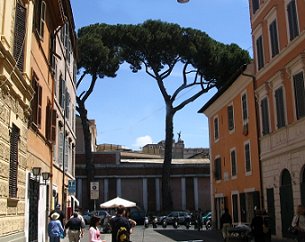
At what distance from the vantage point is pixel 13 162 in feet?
35.5

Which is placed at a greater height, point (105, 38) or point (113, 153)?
point (105, 38)

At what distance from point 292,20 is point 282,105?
3.43 m

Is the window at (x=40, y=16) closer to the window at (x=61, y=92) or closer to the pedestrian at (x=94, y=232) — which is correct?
the pedestrian at (x=94, y=232)

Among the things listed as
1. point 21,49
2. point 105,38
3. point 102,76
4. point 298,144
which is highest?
point 105,38

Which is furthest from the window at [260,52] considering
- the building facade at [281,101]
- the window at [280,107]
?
the window at [280,107]

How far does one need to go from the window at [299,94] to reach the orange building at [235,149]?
5.51 metres

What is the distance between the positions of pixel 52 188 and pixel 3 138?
11.6 metres

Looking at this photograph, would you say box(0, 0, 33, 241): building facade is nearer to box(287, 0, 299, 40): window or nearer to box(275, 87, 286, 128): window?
box(287, 0, 299, 40): window

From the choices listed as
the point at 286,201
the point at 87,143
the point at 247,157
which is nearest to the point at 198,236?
the point at 247,157

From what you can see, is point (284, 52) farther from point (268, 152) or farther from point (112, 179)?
point (112, 179)

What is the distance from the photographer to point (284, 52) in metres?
20.2

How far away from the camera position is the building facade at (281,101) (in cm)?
1889

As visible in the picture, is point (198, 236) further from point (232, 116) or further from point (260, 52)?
point (260, 52)

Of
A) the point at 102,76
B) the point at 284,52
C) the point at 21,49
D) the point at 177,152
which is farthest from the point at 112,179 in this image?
the point at 21,49
